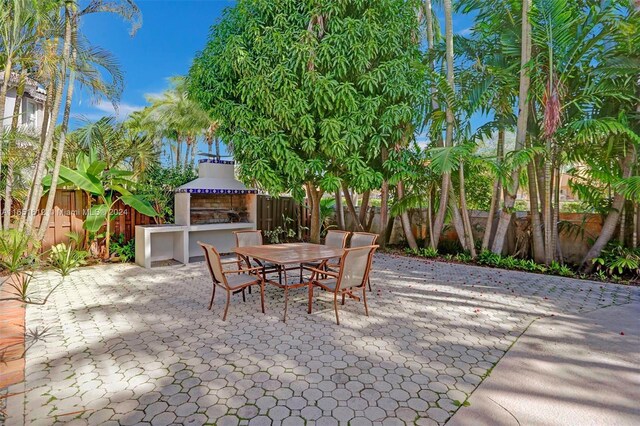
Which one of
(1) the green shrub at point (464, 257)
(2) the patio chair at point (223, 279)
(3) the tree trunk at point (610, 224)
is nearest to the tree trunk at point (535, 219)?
(3) the tree trunk at point (610, 224)

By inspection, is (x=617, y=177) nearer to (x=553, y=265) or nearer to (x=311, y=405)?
(x=553, y=265)

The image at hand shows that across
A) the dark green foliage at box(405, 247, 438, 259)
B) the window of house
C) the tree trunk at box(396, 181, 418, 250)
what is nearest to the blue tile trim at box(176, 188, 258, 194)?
the tree trunk at box(396, 181, 418, 250)

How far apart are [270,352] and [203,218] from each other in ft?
23.6

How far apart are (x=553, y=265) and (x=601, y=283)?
1.06 metres

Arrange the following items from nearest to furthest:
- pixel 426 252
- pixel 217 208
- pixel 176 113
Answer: pixel 426 252 → pixel 217 208 → pixel 176 113

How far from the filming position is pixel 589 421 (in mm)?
2742

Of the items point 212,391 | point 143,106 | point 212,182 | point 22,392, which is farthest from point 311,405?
point 143,106

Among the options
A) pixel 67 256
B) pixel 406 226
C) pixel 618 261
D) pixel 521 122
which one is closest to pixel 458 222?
pixel 406 226

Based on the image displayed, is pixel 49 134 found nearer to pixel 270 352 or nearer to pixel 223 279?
pixel 223 279

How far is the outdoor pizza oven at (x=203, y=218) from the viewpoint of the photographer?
9031 millimetres

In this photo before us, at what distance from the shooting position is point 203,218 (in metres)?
10.4

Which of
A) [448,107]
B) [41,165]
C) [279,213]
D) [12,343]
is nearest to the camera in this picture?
[12,343]

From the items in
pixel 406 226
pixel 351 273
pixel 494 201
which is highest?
pixel 494 201

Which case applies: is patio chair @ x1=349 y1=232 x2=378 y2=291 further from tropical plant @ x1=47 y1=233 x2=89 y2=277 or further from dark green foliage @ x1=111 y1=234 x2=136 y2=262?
tropical plant @ x1=47 y1=233 x2=89 y2=277
